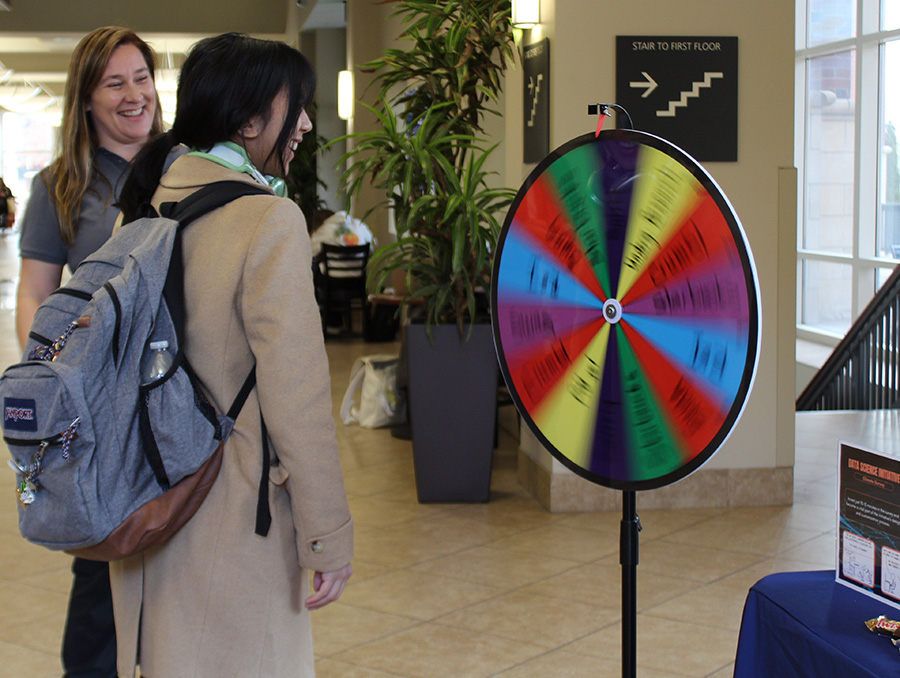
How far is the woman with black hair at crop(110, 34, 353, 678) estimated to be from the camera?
58.2 inches

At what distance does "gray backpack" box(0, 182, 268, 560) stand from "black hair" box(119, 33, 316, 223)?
0.10 metres

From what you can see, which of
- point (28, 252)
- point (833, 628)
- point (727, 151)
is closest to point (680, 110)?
point (727, 151)

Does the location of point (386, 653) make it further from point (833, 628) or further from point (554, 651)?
point (833, 628)

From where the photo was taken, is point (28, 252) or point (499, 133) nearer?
point (28, 252)

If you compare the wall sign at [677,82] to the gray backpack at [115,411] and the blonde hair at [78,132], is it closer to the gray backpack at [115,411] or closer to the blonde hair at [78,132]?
the blonde hair at [78,132]

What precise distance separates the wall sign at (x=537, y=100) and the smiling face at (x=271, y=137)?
99.9 inches

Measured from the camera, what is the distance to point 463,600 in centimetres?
329

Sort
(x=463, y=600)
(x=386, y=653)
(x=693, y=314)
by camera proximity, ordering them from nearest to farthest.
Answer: (x=693, y=314), (x=386, y=653), (x=463, y=600)

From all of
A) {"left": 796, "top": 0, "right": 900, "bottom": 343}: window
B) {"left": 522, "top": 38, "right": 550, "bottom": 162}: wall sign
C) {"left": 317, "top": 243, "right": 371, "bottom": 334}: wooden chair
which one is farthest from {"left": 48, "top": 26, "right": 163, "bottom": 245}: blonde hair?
{"left": 796, "top": 0, "right": 900, "bottom": 343}: window

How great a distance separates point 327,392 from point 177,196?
0.39 meters

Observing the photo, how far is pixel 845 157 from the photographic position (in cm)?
1050

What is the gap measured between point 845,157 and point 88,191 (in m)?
9.80

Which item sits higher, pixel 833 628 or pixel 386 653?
pixel 833 628

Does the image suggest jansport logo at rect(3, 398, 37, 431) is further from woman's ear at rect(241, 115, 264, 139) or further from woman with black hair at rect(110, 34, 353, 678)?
woman's ear at rect(241, 115, 264, 139)
